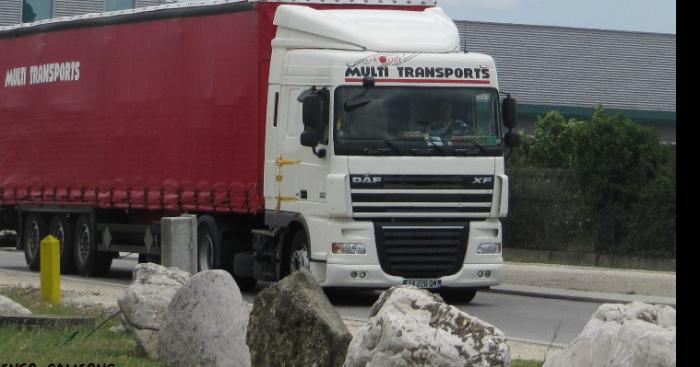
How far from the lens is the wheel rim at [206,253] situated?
2177 centimetres

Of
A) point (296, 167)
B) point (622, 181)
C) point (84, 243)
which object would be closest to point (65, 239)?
point (84, 243)

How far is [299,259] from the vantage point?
1986 centimetres

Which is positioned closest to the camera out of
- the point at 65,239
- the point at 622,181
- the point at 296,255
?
the point at 296,255

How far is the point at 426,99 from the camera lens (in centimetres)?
1930

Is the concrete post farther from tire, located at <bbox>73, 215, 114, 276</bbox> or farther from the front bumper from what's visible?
tire, located at <bbox>73, 215, 114, 276</bbox>

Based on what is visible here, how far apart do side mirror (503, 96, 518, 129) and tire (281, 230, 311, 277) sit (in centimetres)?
300

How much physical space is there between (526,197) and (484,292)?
296 inches

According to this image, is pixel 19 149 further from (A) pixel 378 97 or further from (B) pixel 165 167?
(A) pixel 378 97

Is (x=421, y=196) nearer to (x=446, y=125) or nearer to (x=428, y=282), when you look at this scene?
(x=446, y=125)

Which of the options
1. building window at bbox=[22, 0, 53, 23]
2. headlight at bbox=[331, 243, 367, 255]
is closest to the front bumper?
headlight at bbox=[331, 243, 367, 255]

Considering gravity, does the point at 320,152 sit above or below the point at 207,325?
above

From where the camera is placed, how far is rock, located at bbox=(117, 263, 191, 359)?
12.2 m

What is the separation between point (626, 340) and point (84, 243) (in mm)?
19163

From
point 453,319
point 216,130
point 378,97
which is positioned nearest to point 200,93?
point 216,130
